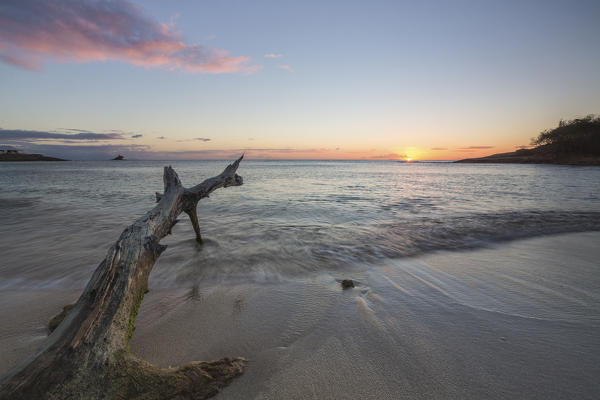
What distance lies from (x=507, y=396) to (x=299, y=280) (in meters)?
2.66

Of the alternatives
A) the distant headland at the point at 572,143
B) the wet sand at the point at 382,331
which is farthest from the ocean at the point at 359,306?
the distant headland at the point at 572,143

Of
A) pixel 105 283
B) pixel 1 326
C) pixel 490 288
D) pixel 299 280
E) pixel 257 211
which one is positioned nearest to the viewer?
pixel 105 283

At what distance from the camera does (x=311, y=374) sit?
6.78 ft

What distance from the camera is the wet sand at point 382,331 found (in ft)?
6.43

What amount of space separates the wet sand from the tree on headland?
228ft

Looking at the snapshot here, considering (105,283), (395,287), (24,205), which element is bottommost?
(24,205)

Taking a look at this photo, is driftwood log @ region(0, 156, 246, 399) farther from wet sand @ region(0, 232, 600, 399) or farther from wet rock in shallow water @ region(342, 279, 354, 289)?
wet rock in shallow water @ region(342, 279, 354, 289)

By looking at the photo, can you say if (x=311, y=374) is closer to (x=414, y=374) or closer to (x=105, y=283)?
(x=414, y=374)

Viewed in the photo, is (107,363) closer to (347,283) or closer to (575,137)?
(347,283)

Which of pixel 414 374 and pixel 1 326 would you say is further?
pixel 1 326

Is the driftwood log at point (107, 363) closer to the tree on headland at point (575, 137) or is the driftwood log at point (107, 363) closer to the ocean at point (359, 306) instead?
the ocean at point (359, 306)

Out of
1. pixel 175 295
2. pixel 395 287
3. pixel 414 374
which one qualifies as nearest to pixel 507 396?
pixel 414 374

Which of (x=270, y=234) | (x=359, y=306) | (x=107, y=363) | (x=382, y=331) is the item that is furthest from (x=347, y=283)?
(x=270, y=234)

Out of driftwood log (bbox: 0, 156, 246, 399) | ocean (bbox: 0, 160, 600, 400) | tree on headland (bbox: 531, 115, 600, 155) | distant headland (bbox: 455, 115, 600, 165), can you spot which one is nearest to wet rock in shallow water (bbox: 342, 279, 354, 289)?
ocean (bbox: 0, 160, 600, 400)
